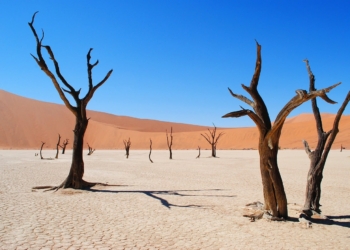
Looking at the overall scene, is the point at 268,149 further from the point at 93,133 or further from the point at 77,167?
the point at 93,133

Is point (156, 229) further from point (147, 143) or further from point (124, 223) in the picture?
point (147, 143)

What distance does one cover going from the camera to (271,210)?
7.00m

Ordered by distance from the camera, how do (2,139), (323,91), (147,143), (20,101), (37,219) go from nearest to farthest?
(323,91) → (37,219) → (2,139) → (147,143) → (20,101)

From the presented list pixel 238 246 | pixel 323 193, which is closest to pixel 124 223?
pixel 238 246

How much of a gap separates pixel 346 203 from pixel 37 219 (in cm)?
833

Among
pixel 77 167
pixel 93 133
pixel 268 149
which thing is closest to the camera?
pixel 268 149

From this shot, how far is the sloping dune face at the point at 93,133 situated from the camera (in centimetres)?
6150

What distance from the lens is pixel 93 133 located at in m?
80.3

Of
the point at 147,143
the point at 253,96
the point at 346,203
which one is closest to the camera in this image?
the point at 253,96

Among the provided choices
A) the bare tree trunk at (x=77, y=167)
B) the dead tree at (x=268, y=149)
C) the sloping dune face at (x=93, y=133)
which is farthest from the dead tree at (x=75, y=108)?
the sloping dune face at (x=93, y=133)

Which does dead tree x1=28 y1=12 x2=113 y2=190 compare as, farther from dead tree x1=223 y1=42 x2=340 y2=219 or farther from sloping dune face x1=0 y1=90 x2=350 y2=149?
sloping dune face x1=0 y1=90 x2=350 y2=149

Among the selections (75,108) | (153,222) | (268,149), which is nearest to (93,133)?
(75,108)

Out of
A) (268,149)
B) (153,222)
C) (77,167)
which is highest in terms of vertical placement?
(268,149)

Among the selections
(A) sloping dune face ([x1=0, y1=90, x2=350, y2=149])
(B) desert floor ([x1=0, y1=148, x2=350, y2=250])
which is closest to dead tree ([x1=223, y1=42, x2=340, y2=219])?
(B) desert floor ([x1=0, y1=148, x2=350, y2=250])
